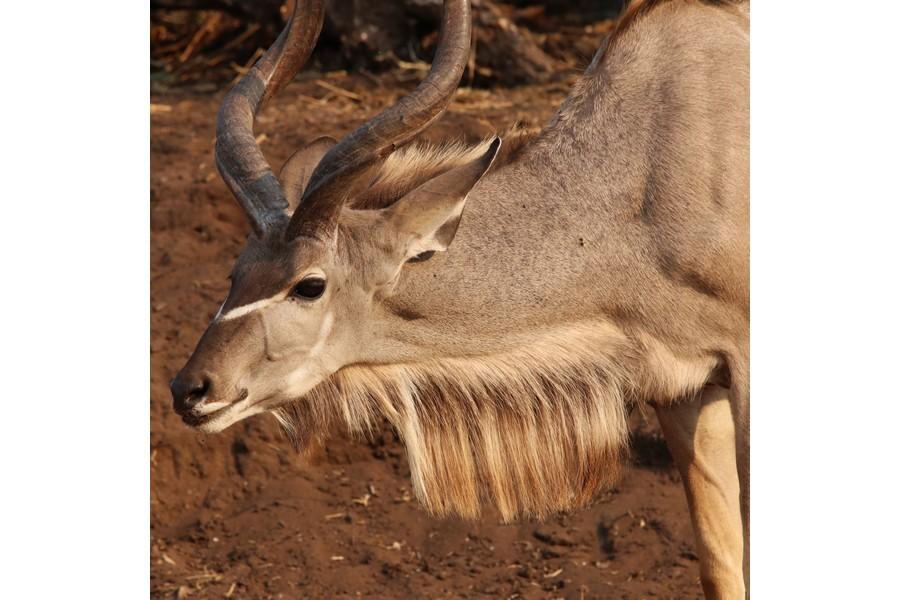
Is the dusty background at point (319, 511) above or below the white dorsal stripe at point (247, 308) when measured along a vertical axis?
below

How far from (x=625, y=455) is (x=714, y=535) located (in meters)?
0.41

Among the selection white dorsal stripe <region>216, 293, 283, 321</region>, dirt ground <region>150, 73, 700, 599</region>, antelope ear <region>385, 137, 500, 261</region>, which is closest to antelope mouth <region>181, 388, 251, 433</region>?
white dorsal stripe <region>216, 293, 283, 321</region>

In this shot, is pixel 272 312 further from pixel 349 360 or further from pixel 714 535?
pixel 714 535

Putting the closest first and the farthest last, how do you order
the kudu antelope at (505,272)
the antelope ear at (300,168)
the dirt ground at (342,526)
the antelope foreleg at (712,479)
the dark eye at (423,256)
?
the kudu antelope at (505,272)
the dark eye at (423,256)
the antelope ear at (300,168)
the antelope foreleg at (712,479)
the dirt ground at (342,526)

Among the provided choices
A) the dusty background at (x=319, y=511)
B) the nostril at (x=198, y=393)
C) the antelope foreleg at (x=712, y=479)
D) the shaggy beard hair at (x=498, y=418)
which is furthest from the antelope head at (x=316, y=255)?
the dusty background at (x=319, y=511)

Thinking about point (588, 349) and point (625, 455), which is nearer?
point (588, 349)

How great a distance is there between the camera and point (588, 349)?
10.6 ft

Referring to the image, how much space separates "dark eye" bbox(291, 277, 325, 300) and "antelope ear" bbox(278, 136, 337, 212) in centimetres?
41

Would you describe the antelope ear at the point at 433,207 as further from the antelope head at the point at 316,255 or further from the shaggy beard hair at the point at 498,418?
the shaggy beard hair at the point at 498,418

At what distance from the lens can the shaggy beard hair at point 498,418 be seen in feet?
10.3

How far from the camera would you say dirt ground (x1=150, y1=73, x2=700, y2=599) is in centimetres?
455

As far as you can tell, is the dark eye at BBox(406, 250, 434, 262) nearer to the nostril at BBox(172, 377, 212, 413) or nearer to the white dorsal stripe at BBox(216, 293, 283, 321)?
the white dorsal stripe at BBox(216, 293, 283, 321)

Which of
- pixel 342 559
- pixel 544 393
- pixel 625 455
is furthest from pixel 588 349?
pixel 342 559

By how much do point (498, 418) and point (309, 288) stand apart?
64 centimetres
